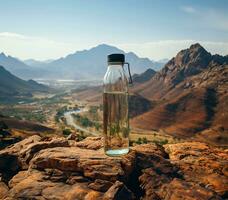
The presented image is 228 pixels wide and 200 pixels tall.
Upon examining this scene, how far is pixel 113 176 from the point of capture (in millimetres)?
8984

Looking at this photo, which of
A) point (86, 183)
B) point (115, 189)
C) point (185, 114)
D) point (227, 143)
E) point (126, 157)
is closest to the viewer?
point (115, 189)

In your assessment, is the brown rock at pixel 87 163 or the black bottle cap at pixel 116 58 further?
the brown rock at pixel 87 163

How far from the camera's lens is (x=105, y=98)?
9.12 metres

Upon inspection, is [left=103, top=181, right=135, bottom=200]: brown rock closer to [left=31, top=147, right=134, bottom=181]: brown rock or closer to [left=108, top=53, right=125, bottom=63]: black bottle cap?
[left=31, top=147, right=134, bottom=181]: brown rock

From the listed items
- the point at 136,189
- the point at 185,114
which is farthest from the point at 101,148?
the point at 185,114

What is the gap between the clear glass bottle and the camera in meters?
9.09

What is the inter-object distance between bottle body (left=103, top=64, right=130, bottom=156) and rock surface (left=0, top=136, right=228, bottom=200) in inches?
34.6

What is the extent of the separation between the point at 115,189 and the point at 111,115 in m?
2.07

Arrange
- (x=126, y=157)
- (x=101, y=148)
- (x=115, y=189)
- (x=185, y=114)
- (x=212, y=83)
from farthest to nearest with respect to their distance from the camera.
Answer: (x=212, y=83), (x=185, y=114), (x=101, y=148), (x=126, y=157), (x=115, y=189)

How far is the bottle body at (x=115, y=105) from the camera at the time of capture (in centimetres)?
910

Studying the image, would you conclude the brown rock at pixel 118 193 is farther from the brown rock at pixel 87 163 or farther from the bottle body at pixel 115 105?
the bottle body at pixel 115 105

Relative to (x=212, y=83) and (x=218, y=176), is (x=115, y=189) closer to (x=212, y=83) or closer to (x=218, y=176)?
(x=218, y=176)

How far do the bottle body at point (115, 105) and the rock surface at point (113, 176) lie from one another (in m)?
0.88

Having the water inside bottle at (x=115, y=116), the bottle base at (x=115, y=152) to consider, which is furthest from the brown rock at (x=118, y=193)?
the water inside bottle at (x=115, y=116)
